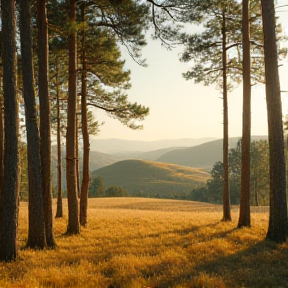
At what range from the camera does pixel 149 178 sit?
513 feet

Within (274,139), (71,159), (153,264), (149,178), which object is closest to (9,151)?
(71,159)

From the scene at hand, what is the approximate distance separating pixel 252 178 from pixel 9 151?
49524 millimetres

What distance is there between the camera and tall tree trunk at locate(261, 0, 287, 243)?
8531 millimetres

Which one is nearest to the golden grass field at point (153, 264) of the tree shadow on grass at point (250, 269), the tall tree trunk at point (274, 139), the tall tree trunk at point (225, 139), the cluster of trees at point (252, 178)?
the tree shadow on grass at point (250, 269)

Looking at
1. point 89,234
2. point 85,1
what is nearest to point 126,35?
point 85,1

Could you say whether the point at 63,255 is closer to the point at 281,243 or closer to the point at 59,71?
the point at 281,243

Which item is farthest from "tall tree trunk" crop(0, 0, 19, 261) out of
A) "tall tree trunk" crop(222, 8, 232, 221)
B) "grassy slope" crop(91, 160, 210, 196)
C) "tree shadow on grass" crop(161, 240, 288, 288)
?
"grassy slope" crop(91, 160, 210, 196)

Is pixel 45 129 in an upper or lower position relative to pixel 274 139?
upper

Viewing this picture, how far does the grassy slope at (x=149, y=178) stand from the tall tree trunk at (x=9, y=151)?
4777 inches

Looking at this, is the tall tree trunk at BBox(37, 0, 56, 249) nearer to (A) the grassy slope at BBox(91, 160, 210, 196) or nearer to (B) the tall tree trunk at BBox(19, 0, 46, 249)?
(B) the tall tree trunk at BBox(19, 0, 46, 249)

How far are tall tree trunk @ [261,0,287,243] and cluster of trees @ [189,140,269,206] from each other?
42825 mm

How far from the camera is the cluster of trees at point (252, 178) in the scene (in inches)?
2016

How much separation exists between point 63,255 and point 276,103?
7.22m

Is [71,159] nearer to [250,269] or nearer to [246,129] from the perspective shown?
[246,129]
